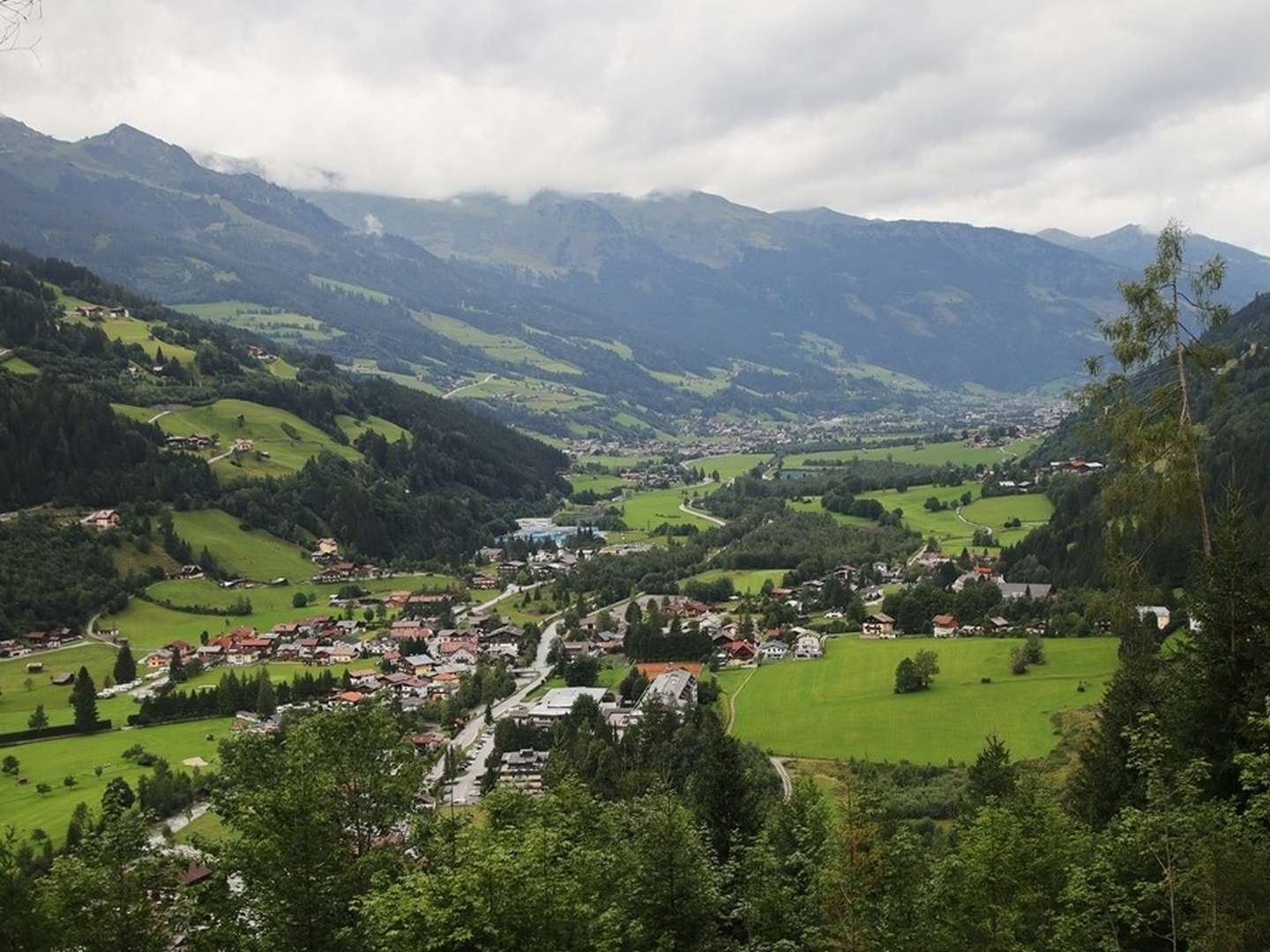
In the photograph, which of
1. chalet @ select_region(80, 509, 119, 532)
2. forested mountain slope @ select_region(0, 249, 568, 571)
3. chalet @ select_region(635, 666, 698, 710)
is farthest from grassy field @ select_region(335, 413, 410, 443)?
chalet @ select_region(635, 666, 698, 710)

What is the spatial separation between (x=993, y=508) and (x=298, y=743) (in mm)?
126137

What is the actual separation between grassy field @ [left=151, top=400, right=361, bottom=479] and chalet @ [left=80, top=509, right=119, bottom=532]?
2023 centimetres

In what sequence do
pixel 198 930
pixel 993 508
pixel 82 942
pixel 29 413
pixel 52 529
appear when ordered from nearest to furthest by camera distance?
pixel 82 942 < pixel 198 930 < pixel 52 529 < pixel 29 413 < pixel 993 508

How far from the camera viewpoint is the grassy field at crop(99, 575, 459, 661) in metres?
86.3

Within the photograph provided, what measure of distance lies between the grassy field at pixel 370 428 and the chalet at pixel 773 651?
94259 millimetres

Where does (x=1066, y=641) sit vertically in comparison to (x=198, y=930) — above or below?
below

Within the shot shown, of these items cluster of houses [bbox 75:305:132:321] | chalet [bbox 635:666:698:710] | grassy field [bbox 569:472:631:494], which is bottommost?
chalet [bbox 635:666:698:710]

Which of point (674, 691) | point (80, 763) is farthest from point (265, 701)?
point (674, 691)

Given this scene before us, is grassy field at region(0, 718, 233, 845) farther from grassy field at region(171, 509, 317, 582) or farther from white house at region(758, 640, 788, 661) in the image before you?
grassy field at region(171, 509, 317, 582)

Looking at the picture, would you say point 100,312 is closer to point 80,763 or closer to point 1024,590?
point 80,763

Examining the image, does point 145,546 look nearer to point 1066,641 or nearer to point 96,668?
point 96,668

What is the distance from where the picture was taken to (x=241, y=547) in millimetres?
109812

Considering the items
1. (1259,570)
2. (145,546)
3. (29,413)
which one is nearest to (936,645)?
(1259,570)

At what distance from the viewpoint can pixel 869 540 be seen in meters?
118
